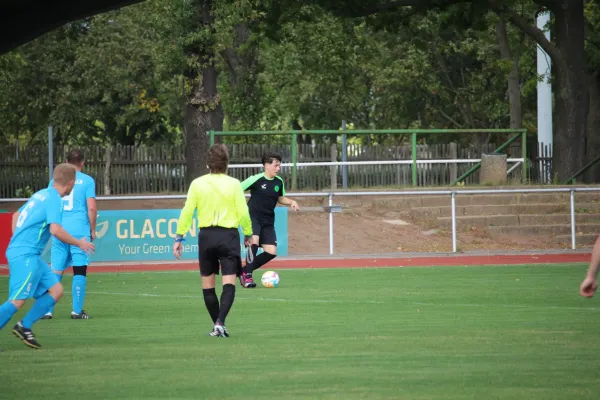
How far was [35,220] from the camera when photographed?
10.9 m

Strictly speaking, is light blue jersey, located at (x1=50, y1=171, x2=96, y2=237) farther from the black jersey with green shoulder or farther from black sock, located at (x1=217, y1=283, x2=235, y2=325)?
the black jersey with green shoulder

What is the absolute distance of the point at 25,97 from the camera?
165ft

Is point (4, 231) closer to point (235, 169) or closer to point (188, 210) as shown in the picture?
point (235, 169)

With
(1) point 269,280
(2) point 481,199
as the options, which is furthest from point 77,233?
(2) point 481,199

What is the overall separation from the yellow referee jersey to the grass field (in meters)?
1.14

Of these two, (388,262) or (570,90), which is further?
(570,90)

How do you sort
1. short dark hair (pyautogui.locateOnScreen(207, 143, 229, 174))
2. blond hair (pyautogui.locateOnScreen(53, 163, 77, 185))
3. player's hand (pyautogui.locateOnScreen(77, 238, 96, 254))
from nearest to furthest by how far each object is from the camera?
1. blond hair (pyautogui.locateOnScreen(53, 163, 77, 185))
2. player's hand (pyautogui.locateOnScreen(77, 238, 96, 254))
3. short dark hair (pyautogui.locateOnScreen(207, 143, 229, 174))

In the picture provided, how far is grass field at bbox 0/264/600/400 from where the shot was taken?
8617mm

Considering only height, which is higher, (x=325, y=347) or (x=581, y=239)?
(x=325, y=347)

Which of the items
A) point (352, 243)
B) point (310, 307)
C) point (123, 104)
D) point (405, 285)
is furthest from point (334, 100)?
point (310, 307)

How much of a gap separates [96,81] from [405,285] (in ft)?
108

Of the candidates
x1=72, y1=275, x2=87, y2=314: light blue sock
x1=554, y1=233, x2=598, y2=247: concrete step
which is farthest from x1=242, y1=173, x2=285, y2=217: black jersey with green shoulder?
x1=554, y1=233, x2=598, y2=247: concrete step

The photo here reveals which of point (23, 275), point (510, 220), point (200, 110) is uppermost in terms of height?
point (200, 110)

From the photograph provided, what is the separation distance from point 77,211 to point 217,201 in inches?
130
